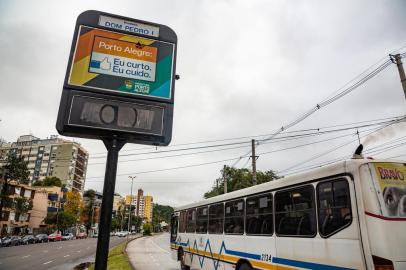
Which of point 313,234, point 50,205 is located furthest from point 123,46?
point 50,205

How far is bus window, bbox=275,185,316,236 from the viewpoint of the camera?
269 inches

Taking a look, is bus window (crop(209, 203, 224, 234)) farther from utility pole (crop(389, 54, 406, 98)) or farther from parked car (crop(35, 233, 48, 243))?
parked car (crop(35, 233, 48, 243))

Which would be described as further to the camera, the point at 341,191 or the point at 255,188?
the point at 255,188

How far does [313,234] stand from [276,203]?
1.53m

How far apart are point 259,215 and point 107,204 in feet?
18.5

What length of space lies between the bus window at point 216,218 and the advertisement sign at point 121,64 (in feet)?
25.1

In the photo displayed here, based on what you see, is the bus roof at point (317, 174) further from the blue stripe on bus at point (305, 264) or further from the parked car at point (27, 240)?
the parked car at point (27, 240)

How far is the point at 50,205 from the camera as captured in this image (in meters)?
81.3

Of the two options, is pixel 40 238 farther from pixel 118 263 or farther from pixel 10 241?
pixel 118 263

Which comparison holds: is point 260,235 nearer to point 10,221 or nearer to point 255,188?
point 255,188

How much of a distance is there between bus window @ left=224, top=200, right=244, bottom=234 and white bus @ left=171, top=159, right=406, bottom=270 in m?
0.03

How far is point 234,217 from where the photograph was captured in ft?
34.3

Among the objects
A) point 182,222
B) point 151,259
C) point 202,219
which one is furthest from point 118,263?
point 202,219

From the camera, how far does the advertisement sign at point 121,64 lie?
462 centimetres
